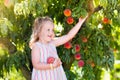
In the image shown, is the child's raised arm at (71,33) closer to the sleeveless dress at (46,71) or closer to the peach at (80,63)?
the sleeveless dress at (46,71)

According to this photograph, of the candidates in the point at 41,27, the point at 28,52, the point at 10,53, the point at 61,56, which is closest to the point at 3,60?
the point at 10,53

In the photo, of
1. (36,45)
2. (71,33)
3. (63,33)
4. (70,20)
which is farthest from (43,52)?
(63,33)

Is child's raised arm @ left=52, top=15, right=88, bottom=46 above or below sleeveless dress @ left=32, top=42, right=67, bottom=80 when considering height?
above

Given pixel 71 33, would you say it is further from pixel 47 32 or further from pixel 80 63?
pixel 80 63

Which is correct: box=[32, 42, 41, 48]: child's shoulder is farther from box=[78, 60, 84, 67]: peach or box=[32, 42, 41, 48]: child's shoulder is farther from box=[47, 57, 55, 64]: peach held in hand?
box=[78, 60, 84, 67]: peach

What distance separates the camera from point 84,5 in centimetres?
281

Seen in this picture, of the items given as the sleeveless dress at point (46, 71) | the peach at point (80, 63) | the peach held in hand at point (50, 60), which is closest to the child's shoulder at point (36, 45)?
the sleeveless dress at point (46, 71)

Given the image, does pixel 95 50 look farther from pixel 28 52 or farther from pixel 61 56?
pixel 28 52

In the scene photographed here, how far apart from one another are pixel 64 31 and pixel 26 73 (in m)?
0.65

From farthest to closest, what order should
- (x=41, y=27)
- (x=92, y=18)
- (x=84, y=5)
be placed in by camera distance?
(x=92, y=18) → (x=84, y=5) → (x=41, y=27)

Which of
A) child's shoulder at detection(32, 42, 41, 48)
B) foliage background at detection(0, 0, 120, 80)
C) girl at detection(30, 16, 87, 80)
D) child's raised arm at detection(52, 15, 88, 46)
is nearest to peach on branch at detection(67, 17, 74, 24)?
foliage background at detection(0, 0, 120, 80)

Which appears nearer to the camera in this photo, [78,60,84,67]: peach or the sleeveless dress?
the sleeveless dress

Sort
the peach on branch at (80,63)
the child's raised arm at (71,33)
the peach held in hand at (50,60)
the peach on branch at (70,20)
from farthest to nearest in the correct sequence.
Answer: the peach on branch at (80,63) < the peach on branch at (70,20) < the child's raised arm at (71,33) < the peach held in hand at (50,60)

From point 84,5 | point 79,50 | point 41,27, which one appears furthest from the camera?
point 79,50
